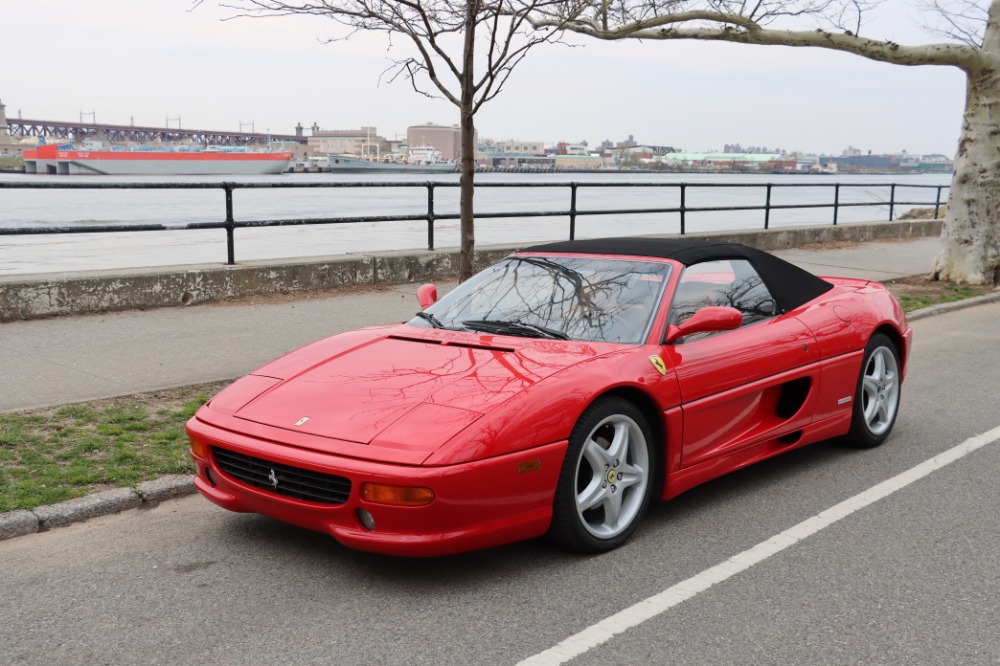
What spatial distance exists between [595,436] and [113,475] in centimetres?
241

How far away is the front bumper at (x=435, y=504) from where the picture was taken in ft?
11.7

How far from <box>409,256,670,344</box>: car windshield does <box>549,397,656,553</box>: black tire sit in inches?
19.0

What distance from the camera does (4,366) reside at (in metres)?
7.09

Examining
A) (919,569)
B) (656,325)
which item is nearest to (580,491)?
(656,325)

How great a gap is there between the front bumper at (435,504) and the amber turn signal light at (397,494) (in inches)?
0.7

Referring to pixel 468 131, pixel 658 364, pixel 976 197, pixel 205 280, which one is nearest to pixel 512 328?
pixel 658 364

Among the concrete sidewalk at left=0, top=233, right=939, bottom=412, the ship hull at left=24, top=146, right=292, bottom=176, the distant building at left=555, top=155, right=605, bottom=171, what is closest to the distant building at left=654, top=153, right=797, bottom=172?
the distant building at left=555, top=155, right=605, bottom=171

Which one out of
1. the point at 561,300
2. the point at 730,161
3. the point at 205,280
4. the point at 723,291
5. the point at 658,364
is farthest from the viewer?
the point at 730,161

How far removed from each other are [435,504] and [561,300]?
5.21ft

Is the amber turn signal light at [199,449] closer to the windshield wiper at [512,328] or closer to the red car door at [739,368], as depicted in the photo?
the windshield wiper at [512,328]

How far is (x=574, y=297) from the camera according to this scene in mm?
4852

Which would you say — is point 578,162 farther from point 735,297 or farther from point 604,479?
point 604,479

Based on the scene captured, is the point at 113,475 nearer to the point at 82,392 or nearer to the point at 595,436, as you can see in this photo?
the point at 82,392

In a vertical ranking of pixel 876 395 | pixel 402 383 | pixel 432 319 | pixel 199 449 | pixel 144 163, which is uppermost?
pixel 432 319
